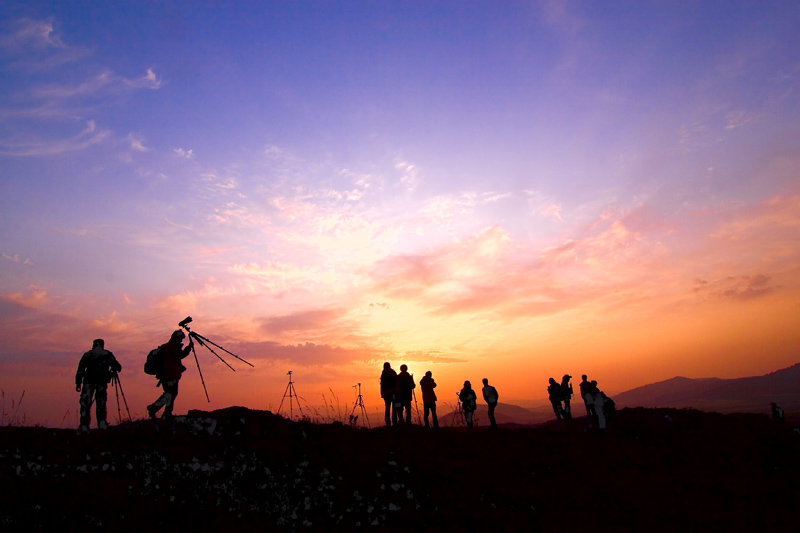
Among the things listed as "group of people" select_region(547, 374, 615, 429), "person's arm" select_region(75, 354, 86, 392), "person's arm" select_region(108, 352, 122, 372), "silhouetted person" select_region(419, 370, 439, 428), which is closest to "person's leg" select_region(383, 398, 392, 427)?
"silhouetted person" select_region(419, 370, 439, 428)

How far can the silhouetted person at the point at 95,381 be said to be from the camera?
543 inches

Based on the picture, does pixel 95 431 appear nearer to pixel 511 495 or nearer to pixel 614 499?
pixel 511 495

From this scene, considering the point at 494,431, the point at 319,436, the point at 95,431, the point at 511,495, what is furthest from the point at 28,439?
the point at 494,431

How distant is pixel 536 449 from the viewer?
15484 millimetres

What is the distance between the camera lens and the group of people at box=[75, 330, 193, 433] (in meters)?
13.7

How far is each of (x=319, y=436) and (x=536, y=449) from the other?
23.6 feet

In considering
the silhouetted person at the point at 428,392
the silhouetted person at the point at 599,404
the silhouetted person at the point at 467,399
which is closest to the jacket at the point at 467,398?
the silhouetted person at the point at 467,399

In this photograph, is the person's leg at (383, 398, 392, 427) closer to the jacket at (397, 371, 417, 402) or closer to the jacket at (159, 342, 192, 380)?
the jacket at (397, 371, 417, 402)

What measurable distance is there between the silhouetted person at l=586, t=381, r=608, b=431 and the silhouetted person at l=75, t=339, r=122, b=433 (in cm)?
1680

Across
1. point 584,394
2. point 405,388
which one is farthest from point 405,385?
point 584,394

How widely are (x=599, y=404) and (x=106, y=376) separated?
673 inches

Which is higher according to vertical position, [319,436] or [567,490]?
[319,436]

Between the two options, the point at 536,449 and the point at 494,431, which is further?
the point at 494,431

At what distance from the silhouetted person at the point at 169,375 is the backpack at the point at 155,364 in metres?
0.03
